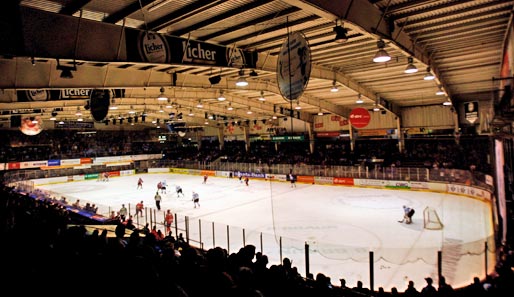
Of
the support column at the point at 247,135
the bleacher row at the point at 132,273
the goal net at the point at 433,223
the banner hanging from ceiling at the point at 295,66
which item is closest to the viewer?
the bleacher row at the point at 132,273

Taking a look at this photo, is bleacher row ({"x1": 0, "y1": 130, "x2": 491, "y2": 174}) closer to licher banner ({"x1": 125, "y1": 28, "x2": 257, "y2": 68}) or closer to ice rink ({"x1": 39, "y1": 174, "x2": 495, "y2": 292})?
ice rink ({"x1": 39, "y1": 174, "x2": 495, "y2": 292})

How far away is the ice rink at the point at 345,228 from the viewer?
10297mm

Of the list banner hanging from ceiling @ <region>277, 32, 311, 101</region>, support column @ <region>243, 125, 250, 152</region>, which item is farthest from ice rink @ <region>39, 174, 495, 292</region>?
support column @ <region>243, 125, 250, 152</region>

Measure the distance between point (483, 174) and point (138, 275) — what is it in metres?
23.7

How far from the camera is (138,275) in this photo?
3438 mm

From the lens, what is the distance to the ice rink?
10297 millimetres

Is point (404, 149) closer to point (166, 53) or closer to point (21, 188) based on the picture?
point (166, 53)

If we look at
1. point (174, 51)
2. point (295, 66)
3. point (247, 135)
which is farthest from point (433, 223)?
point (247, 135)

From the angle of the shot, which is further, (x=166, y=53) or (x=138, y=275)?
(x=166, y=53)

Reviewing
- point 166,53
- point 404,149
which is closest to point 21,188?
point 166,53

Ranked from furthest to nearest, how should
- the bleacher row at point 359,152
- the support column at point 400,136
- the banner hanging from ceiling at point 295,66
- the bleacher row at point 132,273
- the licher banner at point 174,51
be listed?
the support column at point 400,136
the bleacher row at point 359,152
the licher banner at point 174,51
the banner hanging from ceiling at point 295,66
the bleacher row at point 132,273

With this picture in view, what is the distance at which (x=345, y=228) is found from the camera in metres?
16.3

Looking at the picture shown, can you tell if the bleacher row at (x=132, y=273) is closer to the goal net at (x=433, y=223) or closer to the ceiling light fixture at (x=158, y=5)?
the ceiling light fixture at (x=158, y=5)

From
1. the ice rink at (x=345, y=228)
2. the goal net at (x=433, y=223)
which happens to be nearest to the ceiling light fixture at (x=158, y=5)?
the ice rink at (x=345, y=228)
